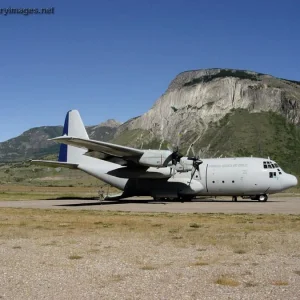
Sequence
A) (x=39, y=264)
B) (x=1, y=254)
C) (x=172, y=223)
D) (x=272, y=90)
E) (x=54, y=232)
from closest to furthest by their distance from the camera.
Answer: (x=39, y=264) → (x=1, y=254) → (x=54, y=232) → (x=172, y=223) → (x=272, y=90)

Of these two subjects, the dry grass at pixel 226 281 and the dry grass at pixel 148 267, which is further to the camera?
the dry grass at pixel 148 267

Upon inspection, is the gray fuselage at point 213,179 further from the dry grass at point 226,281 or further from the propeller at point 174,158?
the dry grass at point 226,281

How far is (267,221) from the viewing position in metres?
20.8

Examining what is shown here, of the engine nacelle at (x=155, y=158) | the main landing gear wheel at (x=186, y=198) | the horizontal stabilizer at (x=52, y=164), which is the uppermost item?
the engine nacelle at (x=155, y=158)

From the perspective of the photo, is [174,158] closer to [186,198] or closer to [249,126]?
[186,198]

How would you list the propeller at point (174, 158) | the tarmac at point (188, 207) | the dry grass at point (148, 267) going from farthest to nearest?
the propeller at point (174, 158) → the tarmac at point (188, 207) → the dry grass at point (148, 267)

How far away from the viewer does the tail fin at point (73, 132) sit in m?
45.2

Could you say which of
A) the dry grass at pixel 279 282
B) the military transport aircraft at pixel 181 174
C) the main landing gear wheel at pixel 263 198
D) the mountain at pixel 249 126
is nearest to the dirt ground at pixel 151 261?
the dry grass at pixel 279 282

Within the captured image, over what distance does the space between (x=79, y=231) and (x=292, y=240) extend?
28.1ft

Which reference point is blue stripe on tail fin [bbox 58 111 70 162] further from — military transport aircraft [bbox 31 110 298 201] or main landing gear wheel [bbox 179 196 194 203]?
main landing gear wheel [bbox 179 196 194 203]

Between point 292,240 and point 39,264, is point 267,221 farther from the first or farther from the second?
point 39,264

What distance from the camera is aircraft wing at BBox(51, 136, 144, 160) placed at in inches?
1308

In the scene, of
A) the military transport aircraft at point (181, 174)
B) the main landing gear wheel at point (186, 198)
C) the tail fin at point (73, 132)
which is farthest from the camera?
the tail fin at point (73, 132)

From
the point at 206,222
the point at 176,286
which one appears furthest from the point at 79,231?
the point at 176,286
